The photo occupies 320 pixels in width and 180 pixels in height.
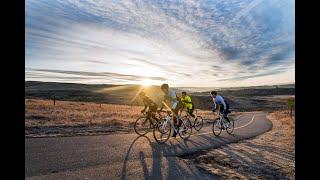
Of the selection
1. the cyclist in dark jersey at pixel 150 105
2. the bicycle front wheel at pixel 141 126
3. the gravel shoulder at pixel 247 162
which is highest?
the cyclist in dark jersey at pixel 150 105

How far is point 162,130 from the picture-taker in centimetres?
1537

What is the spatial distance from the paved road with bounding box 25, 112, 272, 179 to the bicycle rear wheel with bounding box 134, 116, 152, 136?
0.68m

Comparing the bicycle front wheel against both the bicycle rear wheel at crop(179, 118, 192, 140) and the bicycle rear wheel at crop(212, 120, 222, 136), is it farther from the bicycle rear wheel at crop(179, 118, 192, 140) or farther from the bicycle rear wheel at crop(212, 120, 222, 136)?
the bicycle rear wheel at crop(212, 120, 222, 136)

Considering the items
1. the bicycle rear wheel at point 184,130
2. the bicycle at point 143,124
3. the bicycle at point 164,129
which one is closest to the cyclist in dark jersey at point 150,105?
the bicycle at point 143,124

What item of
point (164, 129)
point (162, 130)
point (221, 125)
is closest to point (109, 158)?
point (162, 130)

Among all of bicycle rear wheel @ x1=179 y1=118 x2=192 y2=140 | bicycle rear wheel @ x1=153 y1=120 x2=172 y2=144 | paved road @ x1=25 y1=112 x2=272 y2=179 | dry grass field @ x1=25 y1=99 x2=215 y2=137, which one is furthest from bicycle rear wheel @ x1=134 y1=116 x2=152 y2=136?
dry grass field @ x1=25 y1=99 x2=215 y2=137

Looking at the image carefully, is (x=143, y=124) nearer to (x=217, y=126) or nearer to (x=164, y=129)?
(x=164, y=129)

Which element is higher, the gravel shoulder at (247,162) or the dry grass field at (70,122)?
the dry grass field at (70,122)

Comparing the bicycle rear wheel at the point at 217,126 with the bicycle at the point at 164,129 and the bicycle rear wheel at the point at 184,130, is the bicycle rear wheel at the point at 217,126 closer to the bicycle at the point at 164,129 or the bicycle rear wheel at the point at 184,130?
the bicycle rear wheel at the point at 184,130

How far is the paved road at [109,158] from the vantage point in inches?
345

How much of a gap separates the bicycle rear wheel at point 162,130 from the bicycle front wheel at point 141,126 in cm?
72

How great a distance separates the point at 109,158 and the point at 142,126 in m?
5.17
